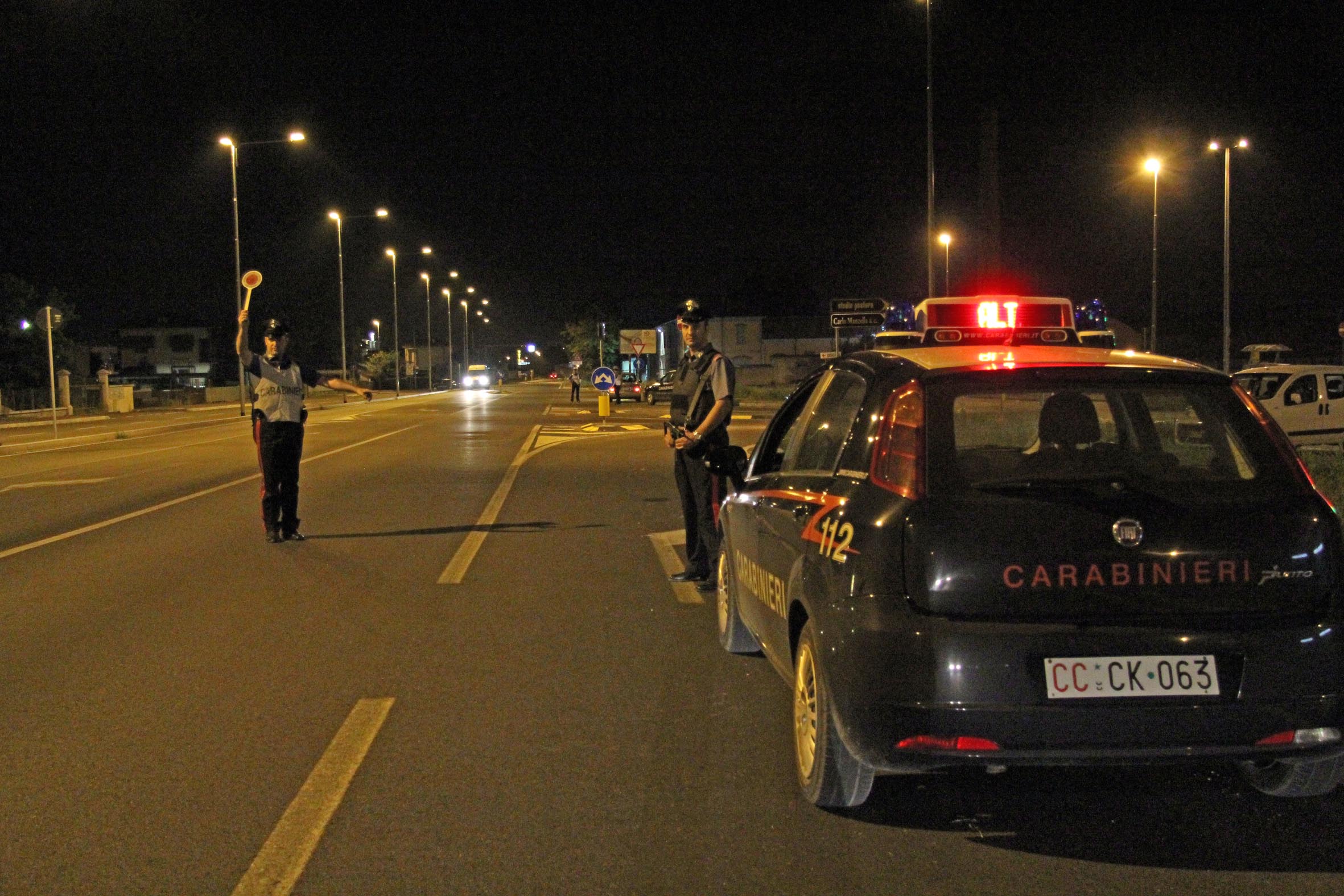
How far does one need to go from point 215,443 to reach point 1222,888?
25.4 m

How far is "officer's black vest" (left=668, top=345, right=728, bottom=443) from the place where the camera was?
28.1ft

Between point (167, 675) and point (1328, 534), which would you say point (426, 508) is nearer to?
point (167, 675)

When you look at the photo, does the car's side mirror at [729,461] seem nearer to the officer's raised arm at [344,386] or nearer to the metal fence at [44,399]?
the officer's raised arm at [344,386]

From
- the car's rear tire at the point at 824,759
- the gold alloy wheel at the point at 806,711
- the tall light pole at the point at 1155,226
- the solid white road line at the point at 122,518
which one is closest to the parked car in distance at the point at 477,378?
the tall light pole at the point at 1155,226

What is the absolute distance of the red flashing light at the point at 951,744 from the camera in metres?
3.95

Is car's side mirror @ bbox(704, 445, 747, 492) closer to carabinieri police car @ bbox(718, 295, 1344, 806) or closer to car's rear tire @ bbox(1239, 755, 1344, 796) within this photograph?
carabinieri police car @ bbox(718, 295, 1344, 806)

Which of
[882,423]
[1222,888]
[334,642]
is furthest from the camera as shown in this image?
[334,642]

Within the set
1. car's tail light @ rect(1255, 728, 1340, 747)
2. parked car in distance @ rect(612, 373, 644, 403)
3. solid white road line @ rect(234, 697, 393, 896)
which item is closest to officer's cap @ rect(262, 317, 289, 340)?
solid white road line @ rect(234, 697, 393, 896)

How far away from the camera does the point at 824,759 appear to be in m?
4.41

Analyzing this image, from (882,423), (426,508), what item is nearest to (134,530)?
(426,508)

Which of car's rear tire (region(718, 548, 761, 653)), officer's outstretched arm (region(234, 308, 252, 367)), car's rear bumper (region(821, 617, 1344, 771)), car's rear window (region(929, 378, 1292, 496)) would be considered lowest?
car's rear tire (region(718, 548, 761, 653))

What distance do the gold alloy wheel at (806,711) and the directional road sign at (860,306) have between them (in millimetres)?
26274

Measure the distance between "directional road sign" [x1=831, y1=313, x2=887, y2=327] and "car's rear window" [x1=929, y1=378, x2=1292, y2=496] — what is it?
2557 centimetres

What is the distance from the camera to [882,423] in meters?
4.40
